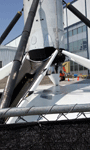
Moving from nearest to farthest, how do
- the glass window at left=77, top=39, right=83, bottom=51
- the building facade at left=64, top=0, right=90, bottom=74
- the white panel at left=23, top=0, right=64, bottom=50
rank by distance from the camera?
the white panel at left=23, top=0, right=64, bottom=50 → the building facade at left=64, top=0, right=90, bottom=74 → the glass window at left=77, top=39, right=83, bottom=51

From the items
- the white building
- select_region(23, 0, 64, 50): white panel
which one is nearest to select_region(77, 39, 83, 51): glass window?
the white building

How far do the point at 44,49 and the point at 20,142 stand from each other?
6.84m

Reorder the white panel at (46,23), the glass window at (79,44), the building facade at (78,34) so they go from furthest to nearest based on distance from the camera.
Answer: the glass window at (79,44) → the building facade at (78,34) → the white panel at (46,23)

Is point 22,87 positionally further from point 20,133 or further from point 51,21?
point 51,21

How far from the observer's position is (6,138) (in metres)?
1.83

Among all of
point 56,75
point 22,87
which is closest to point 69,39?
point 56,75

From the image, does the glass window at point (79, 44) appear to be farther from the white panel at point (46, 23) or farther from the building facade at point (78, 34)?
the white panel at point (46, 23)

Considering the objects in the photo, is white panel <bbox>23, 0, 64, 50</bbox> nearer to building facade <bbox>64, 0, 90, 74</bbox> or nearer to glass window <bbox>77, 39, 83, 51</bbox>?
building facade <bbox>64, 0, 90, 74</bbox>

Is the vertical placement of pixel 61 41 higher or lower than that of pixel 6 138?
higher

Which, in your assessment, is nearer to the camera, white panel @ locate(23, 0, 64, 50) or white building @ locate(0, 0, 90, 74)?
white panel @ locate(23, 0, 64, 50)

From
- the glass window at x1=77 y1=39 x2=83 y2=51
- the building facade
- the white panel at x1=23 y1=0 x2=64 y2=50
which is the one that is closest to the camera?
the white panel at x1=23 y1=0 x2=64 y2=50

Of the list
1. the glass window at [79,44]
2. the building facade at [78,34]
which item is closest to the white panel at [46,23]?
the building facade at [78,34]

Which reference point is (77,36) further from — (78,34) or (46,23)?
(46,23)

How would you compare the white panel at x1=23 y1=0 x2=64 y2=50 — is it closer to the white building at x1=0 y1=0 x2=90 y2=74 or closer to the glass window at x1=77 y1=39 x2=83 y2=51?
the white building at x1=0 y1=0 x2=90 y2=74
